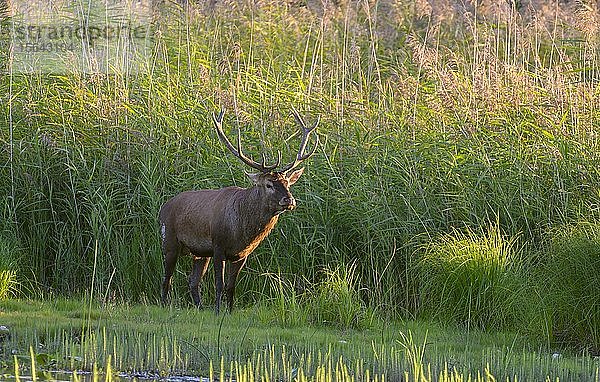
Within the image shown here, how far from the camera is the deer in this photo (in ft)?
29.4

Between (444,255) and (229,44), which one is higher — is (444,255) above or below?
below

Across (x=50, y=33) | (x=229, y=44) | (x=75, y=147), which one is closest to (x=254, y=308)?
(x=75, y=147)

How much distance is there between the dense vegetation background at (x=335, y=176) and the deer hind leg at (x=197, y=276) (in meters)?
0.42

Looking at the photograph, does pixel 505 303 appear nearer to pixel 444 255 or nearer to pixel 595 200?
pixel 444 255

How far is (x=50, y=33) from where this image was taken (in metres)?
12.7

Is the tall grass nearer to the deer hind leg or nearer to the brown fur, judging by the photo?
the brown fur

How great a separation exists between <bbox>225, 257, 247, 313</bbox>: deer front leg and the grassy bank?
0.41 metres

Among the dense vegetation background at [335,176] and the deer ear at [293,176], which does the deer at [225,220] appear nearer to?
the deer ear at [293,176]

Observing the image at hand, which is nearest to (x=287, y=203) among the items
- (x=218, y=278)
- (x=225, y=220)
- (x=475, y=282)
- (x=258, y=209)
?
(x=258, y=209)

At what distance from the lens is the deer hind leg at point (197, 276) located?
30.7 feet

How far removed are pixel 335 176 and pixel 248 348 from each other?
122 inches

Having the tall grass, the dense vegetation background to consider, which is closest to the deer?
the dense vegetation background

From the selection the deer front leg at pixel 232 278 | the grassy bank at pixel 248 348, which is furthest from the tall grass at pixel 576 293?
the deer front leg at pixel 232 278

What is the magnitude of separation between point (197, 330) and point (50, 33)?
240 inches
